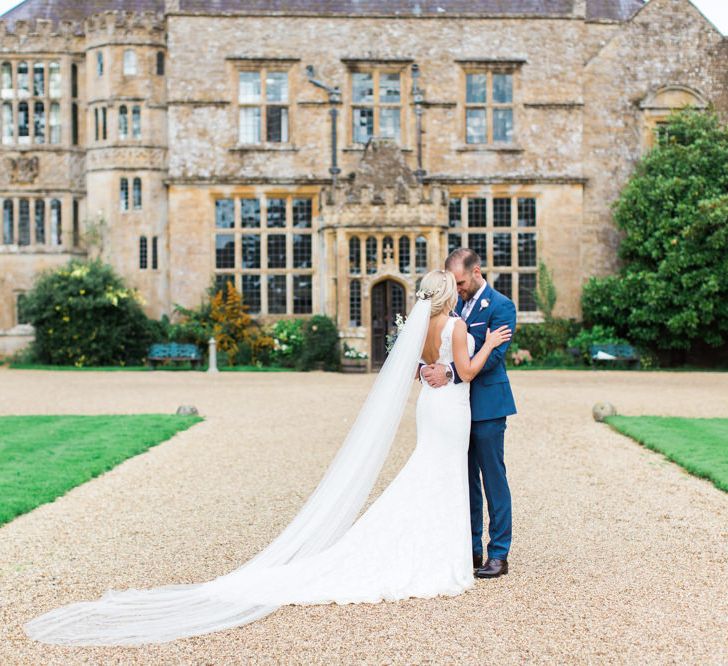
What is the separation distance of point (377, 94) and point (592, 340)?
24.9ft

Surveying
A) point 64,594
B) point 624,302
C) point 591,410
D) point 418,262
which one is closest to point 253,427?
point 591,410

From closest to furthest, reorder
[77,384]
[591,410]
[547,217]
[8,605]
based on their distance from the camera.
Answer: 1. [8,605]
2. [591,410]
3. [77,384]
4. [547,217]

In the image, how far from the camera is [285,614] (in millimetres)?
5168

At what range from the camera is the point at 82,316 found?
79.7 ft

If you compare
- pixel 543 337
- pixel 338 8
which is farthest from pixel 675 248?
pixel 338 8

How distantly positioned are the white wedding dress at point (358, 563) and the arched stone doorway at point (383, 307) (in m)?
18.0

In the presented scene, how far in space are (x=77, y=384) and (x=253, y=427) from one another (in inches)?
299

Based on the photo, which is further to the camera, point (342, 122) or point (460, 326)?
point (342, 122)

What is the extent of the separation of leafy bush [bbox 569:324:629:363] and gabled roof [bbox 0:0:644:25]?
756cm

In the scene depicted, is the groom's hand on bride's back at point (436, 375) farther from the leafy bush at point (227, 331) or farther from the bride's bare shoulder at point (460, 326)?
the leafy bush at point (227, 331)

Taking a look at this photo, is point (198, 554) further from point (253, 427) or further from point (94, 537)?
point (253, 427)

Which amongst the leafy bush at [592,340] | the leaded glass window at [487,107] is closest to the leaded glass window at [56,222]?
the leaded glass window at [487,107]

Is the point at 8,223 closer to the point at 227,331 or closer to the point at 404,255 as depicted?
the point at 227,331

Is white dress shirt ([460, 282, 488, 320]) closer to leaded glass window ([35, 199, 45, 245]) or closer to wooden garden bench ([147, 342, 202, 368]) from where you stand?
wooden garden bench ([147, 342, 202, 368])
